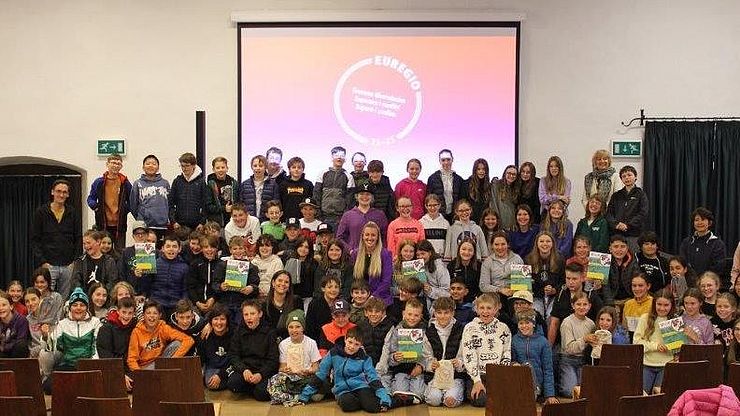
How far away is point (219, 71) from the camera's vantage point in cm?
1262

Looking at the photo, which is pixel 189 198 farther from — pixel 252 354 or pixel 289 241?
pixel 252 354

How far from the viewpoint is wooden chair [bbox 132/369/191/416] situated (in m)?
6.52

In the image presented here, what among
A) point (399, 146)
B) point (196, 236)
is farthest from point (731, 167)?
point (196, 236)

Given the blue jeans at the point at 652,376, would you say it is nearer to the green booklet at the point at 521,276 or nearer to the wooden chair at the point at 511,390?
the green booklet at the point at 521,276

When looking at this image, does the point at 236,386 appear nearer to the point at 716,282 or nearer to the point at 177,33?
the point at 716,282

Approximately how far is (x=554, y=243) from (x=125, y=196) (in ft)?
16.4

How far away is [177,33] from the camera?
41.3 feet

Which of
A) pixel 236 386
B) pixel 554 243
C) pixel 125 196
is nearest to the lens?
pixel 236 386

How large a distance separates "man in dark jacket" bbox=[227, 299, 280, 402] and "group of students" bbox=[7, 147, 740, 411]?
0.05 ft

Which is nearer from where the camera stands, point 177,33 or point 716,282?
point 716,282

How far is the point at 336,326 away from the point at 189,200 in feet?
8.92

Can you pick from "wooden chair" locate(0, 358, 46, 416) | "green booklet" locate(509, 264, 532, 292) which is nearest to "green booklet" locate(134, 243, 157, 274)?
"wooden chair" locate(0, 358, 46, 416)

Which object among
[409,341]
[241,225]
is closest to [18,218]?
[241,225]

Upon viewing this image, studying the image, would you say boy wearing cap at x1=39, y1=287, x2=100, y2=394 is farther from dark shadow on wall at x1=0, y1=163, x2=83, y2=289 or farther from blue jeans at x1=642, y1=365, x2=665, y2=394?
blue jeans at x1=642, y1=365, x2=665, y2=394
